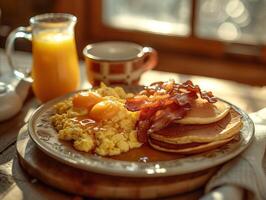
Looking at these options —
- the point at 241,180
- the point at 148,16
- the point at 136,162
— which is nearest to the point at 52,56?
the point at 136,162

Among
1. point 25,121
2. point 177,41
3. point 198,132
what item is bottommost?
point 177,41

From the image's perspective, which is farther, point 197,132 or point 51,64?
point 51,64

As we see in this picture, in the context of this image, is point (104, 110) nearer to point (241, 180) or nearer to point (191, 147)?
point (191, 147)

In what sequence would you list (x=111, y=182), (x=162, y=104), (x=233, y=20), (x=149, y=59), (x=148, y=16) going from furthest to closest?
(x=148, y=16), (x=233, y=20), (x=149, y=59), (x=162, y=104), (x=111, y=182)

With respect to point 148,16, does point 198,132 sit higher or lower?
higher

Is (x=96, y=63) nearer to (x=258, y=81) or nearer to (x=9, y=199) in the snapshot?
(x=9, y=199)

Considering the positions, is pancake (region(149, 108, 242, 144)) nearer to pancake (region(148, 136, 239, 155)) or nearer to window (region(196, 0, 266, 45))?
pancake (region(148, 136, 239, 155))

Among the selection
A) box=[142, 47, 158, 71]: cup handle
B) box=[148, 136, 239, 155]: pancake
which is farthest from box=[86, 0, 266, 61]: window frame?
box=[148, 136, 239, 155]: pancake
